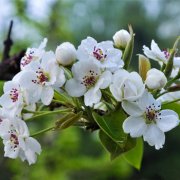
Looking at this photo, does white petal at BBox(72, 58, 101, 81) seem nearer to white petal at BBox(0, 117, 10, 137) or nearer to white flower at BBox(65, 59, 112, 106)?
A: white flower at BBox(65, 59, 112, 106)

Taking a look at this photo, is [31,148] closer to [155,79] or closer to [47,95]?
[47,95]

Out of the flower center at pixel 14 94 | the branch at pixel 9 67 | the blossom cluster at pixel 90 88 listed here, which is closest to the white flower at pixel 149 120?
the blossom cluster at pixel 90 88

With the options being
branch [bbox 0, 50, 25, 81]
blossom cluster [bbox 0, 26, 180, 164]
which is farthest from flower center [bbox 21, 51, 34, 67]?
branch [bbox 0, 50, 25, 81]

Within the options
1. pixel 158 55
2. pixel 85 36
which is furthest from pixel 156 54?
pixel 85 36

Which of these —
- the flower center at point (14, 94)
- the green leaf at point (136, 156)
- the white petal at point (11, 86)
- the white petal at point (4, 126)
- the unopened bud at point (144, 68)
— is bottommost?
the green leaf at point (136, 156)

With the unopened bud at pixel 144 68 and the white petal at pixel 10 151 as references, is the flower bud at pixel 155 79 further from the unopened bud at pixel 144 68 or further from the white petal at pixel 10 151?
the white petal at pixel 10 151

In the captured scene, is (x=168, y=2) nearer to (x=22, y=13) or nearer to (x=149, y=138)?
(x=22, y=13)
